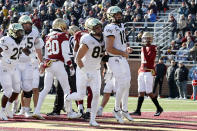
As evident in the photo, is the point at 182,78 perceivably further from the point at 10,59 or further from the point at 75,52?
the point at 10,59

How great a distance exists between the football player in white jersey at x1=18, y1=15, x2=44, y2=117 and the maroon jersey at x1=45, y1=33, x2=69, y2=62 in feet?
1.18

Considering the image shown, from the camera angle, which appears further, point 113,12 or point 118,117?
point 113,12

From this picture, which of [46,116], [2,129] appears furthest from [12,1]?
[2,129]

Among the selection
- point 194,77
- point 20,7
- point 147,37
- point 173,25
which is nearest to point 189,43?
point 194,77

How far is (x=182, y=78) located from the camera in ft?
77.3

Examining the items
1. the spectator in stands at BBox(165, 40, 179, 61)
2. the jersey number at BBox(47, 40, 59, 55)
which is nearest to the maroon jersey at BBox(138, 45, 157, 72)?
the jersey number at BBox(47, 40, 59, 55)

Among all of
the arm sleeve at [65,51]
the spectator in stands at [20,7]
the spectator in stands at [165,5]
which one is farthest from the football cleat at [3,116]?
the spectator in stands at [20,7]

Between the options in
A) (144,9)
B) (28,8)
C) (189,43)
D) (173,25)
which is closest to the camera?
(189,43)

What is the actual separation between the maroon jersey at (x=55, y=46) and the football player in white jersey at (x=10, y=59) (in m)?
0.62

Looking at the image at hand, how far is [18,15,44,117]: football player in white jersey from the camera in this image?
13411 millimetres

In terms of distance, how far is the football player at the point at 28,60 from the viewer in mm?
13414

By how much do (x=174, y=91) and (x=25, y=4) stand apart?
11902 millimetres

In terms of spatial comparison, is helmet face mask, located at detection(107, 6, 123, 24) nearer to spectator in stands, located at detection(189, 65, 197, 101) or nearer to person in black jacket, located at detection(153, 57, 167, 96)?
spectator in stands, located at detection(189, 65, 197, 101)

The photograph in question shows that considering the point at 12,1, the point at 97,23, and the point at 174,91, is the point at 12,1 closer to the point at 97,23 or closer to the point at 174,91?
the point at 174,91
